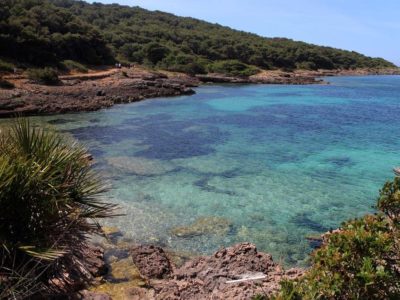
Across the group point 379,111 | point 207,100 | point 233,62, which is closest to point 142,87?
point 207,100

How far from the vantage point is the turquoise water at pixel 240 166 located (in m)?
14.0

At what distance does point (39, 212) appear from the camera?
700cm

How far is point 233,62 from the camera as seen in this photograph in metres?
79.8

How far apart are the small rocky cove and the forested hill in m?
40.8

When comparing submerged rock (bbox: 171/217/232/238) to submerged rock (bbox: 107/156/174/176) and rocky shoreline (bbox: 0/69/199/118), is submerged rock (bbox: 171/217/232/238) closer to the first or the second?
submerged rock (bbox: 107/156/174/176)

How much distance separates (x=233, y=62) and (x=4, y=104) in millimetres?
54283

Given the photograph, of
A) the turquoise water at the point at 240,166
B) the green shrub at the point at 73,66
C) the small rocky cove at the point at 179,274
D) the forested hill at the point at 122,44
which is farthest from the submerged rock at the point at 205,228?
the green shrub at the point at 73,66

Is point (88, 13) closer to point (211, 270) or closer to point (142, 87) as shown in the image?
point (142, 87)

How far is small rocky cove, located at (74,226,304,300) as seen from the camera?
8.30m

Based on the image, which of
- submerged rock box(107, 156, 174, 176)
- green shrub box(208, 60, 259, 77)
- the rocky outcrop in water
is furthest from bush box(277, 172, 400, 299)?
green shrub box(208, 60, 259, 77)

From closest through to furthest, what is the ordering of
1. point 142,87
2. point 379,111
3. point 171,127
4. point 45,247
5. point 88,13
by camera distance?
point 45,247, point 171,127, point 379,111, point 142,87, point 88,13

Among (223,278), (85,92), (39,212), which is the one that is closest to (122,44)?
(85,92)

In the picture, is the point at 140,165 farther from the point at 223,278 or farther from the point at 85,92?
the point at 85,92

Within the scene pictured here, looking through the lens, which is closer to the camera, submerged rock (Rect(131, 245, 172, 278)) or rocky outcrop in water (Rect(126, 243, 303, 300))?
rocky outcrop in water (Rect(126, 243, 303, 300))
